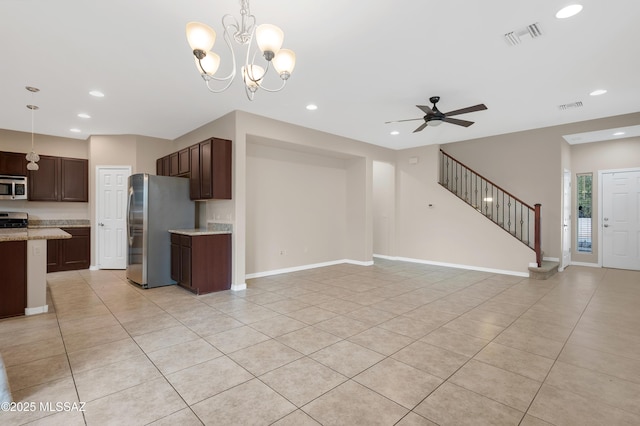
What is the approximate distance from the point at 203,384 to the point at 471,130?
650cm

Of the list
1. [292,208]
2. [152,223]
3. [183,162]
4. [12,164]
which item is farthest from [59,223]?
[292,208]

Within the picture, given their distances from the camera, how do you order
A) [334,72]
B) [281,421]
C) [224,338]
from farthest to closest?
[334,72]
[224,338]
[281,421]

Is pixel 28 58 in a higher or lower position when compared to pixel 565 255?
higher

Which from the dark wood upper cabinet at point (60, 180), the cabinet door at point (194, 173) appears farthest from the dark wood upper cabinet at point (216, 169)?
the dark wood upper cabinet at point (60, 180)

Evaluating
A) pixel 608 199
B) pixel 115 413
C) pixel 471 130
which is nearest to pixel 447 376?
pixel 115 413

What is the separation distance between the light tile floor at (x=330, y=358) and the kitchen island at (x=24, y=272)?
0.58 feet

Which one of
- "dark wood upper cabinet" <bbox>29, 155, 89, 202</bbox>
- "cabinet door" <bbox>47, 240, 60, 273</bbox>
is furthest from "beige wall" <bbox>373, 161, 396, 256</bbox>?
"cabinet door" <bbox>47, 240, 60, 273</bbox>

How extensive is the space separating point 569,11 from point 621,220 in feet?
20.4

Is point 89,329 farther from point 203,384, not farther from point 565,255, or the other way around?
point 565,255

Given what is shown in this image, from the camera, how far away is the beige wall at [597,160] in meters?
6.42

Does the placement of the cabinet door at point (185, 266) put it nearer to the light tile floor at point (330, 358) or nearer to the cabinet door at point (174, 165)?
the light tile floor at point (330, 358)

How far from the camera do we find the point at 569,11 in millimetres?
2586

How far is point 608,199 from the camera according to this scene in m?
6.70

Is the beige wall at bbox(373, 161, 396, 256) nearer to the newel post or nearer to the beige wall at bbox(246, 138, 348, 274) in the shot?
the beige wall at bbox(246, 138, 348, 274)
